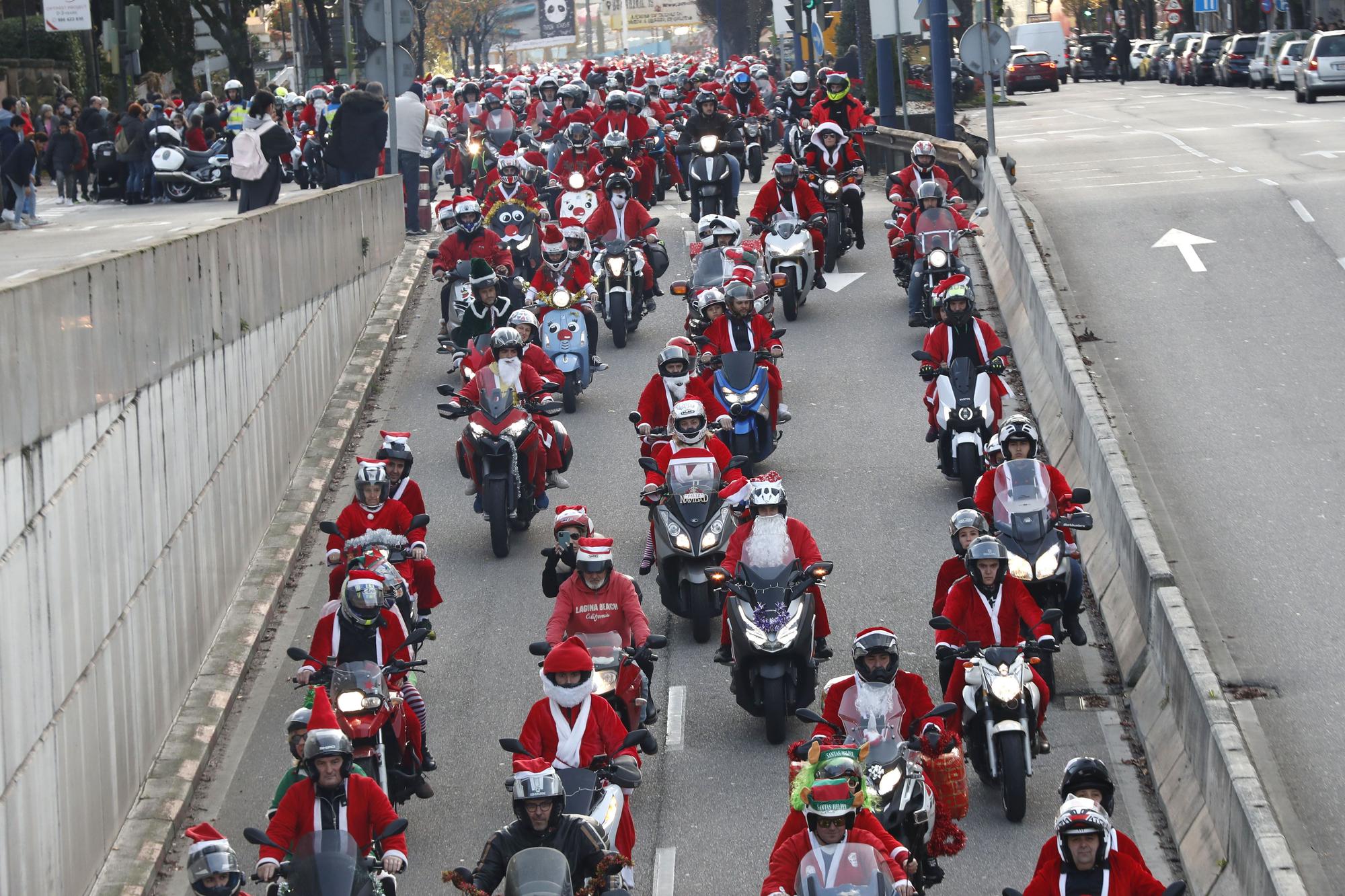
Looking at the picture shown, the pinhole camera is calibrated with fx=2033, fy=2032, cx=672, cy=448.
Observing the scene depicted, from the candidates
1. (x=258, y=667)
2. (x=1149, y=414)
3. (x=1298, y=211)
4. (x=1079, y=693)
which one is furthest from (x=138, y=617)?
(x=1298, y=211)

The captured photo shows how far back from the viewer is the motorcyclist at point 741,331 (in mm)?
18953

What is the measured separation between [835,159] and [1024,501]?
49.1ft

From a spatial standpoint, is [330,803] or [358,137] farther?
[358,137]

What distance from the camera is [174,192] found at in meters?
36.4

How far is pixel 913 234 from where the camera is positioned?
2431 centimetres

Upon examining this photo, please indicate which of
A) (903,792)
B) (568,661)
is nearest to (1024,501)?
(903,792)

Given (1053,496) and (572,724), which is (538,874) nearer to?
(572,724)

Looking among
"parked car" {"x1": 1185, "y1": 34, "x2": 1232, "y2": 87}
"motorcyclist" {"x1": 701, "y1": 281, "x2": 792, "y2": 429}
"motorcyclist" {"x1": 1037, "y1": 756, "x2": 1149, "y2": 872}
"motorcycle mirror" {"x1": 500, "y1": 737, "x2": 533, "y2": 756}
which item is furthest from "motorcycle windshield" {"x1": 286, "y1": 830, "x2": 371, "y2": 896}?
"parked car" {"x1": 1185, "y1": 34, "x2": 1232, "y2": 87}

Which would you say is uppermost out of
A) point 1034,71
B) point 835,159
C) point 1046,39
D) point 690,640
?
point 1046,39

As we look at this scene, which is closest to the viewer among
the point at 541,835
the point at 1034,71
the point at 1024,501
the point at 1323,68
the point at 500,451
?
the point at 541,835

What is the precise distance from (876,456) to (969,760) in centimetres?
792

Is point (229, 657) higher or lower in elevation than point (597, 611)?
Result: lower

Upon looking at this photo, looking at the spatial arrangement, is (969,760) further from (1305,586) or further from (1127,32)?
(1127,32)

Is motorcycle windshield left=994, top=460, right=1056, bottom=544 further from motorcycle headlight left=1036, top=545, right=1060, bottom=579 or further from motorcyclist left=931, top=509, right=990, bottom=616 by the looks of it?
motorcyclist left=931, top=509, right=990, bottom=616
